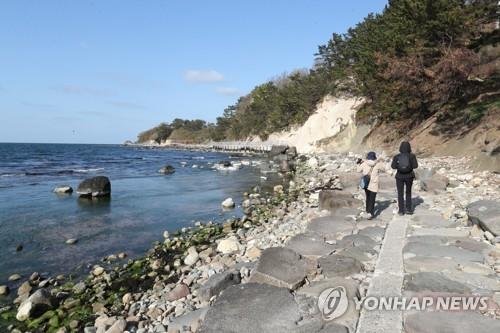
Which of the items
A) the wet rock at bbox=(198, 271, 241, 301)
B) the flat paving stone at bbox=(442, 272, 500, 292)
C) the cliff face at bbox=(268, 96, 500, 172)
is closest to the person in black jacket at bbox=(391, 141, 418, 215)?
the flat paving stone at bbox=(442, 272, 500, 292)

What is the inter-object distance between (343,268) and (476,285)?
5.42 ft

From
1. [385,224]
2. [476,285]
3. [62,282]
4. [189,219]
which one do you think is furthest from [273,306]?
[189,219]

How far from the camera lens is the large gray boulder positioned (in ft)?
22.3

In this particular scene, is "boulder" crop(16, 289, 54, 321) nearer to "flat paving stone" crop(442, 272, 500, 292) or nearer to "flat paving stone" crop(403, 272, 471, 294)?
"flat paving stone" crop(403, 272, 471, 294)

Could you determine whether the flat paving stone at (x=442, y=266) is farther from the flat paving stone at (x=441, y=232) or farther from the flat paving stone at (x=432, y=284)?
the flat paving stone at (x=441, y=232)

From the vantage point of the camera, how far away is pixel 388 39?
23.2m

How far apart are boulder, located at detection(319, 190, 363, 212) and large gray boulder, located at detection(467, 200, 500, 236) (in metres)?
3.21

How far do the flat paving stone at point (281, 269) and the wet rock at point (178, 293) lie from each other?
180cm

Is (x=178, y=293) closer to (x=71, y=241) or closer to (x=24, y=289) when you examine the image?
(x=24, y=289)

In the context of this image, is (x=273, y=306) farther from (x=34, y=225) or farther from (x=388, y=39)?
(x=388, y=39)

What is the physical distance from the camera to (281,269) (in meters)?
5.75

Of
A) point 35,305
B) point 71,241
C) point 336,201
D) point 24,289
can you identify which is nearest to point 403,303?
point 336,201

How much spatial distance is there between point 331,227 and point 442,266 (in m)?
3.06

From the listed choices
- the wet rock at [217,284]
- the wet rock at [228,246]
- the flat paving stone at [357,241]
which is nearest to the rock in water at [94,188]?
the wet rock at [228,246]
